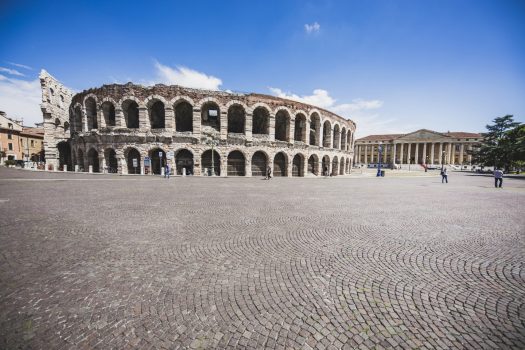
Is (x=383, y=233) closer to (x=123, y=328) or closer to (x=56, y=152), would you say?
(x=123, y=328)

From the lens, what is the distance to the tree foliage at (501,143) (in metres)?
40.7

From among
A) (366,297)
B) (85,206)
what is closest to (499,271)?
(366,297)

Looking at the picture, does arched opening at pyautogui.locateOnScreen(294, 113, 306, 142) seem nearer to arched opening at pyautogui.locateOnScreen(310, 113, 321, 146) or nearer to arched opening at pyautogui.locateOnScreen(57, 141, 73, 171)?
arched opening at pyautogui.locateOnScreen(310, 113, 321, 146)

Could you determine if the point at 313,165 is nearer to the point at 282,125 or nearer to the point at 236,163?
the point at 282,125

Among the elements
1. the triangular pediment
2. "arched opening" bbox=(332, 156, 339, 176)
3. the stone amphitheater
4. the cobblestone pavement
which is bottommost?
the cobblestone pavement

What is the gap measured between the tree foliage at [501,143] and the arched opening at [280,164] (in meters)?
43.8

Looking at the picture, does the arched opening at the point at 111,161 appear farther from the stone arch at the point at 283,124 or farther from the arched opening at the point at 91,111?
the stone arch at the point at 283,124

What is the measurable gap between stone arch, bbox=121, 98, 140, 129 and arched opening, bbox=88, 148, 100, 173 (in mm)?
6096

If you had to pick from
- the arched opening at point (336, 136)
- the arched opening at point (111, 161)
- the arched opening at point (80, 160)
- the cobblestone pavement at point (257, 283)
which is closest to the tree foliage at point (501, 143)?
the arched opening at point (336, 136)

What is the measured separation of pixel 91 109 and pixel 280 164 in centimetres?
2443

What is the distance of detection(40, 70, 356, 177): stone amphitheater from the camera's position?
75.1ft

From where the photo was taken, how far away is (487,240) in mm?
5336

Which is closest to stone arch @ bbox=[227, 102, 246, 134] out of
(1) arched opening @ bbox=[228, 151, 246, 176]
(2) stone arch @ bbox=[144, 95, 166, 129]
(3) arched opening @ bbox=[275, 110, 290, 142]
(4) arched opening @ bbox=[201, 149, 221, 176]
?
(1) arched opening @ bbox=[228, 151, 246, 176]

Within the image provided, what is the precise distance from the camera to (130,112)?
24.6 meters
